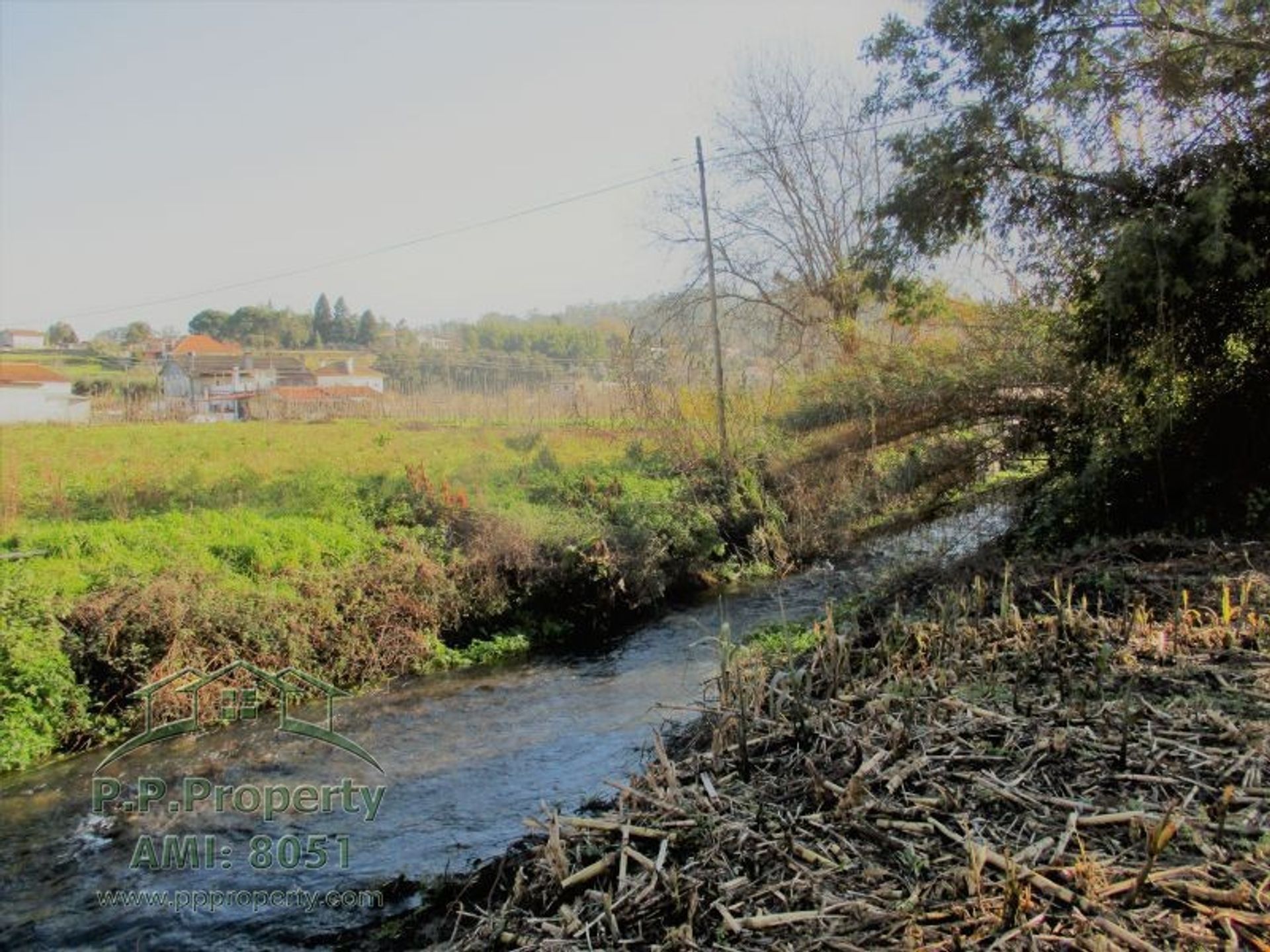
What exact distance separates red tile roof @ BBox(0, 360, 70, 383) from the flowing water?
1329 centimetres

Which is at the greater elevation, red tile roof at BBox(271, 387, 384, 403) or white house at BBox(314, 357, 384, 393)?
white house at BBox(314, 357, 384, 393)

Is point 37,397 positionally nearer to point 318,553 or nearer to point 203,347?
point 318,553

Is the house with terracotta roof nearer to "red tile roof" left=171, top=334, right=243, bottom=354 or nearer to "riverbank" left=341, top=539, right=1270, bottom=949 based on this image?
"red tile roof" left=171, top=334, right=243, bottom=354

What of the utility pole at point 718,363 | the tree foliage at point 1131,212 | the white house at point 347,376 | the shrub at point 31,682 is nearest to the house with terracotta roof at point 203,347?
the white house at point 347,376

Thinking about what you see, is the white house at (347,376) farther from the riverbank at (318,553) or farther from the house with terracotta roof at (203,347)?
the riverbank at (318,553)

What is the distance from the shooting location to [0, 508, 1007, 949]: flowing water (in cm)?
535

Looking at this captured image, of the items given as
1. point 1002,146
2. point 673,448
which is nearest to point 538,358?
point 673,448

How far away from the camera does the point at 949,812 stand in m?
3.64

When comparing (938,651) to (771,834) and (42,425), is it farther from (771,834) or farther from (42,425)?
(42,425)

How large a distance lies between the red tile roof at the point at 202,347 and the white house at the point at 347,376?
3.27m

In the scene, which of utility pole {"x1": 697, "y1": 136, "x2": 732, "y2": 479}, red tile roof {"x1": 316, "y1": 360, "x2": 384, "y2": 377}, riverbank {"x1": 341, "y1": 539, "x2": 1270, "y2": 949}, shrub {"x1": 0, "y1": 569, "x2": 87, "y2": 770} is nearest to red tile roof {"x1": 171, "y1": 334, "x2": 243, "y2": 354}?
red tile roof {"x1": 316, "y1": 360, "x2": 384, "y2": 377}

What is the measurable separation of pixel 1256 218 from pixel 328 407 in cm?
2255

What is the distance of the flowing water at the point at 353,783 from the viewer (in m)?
5.35

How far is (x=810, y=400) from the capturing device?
587 inches
